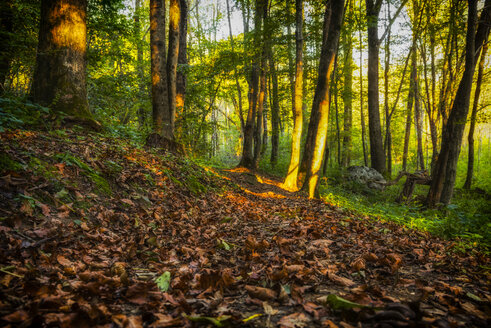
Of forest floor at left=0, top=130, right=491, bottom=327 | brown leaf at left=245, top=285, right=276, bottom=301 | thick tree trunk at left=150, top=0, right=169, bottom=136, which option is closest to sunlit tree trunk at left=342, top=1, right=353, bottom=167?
thick tree trunk at left=150, top=0, right=169, bottom=136

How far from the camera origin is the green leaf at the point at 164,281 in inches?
71.0

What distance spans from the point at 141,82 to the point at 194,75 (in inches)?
96.9

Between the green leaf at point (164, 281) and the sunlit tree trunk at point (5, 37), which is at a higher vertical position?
the sunlit tree trunk at point (5, 37)

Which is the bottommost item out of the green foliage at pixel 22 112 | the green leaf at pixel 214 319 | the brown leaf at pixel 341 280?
the brown leaf at pixel 341 280

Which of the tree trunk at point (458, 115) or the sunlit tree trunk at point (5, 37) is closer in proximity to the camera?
the sunlit tree trunk at point (5, 37)

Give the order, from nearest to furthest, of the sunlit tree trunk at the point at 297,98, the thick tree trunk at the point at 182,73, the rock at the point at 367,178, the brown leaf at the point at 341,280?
1. the brown leaf at the point at 341,280
2. the sunlit tree trunk at the point at 297,98
3. the thick tree trunk at the point at 182,73
4. the rock at the point at 367,178

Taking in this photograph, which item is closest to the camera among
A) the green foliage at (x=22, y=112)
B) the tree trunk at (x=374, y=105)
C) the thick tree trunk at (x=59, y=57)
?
the green foliage at (x=22, y=112)

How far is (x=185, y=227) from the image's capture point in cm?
352

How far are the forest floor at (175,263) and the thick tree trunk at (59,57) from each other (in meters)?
0.84

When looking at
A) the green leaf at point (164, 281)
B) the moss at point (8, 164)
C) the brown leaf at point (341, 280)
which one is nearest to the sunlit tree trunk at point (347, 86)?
the brown leaf at point (341, 280)

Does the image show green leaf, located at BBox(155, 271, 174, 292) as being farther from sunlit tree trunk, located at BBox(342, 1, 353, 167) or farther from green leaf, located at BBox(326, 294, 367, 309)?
sunlit tree trunk, located at BBox(342, 1, 353, 167)

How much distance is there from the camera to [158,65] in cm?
684

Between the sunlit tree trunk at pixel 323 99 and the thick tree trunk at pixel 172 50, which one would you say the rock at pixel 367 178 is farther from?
the thick tree trunk at pixel 172 50

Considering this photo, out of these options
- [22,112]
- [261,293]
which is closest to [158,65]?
[22,112]
